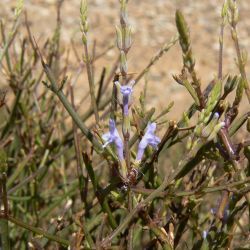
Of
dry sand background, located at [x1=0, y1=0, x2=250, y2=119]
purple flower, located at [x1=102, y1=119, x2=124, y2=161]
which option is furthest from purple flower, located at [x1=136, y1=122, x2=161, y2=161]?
dry sand background, located at [x1=0, y1=0, x2=250, y2=119]

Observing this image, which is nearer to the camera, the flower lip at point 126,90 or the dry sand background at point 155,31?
the flower lip at point 126,90

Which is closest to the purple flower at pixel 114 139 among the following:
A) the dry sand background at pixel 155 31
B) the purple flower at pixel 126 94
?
the purple flower at pixel 126 94

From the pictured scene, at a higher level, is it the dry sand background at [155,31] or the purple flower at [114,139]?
the purple flower at [114,139]

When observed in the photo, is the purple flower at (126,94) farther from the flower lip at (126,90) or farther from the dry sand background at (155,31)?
the dry sand background at (155,31)

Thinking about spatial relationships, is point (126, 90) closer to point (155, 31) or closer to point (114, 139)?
point (114, 139)

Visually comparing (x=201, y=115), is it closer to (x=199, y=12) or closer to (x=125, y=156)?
(x=125, y=156)

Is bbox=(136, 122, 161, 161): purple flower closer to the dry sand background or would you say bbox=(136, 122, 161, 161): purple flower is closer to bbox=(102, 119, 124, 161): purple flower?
bbox=(102, 119, 124, 161): purple flower

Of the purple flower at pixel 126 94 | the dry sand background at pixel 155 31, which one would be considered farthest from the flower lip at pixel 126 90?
the dry sand background at pixel 155 31

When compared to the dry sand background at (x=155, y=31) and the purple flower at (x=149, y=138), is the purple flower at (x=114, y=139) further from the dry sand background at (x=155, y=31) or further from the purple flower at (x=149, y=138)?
the dry sand background at (x=155, y=31)

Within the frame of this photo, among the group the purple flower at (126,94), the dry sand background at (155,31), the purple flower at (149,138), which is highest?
the purple flower at (126,94)
